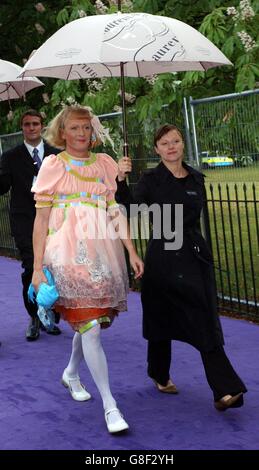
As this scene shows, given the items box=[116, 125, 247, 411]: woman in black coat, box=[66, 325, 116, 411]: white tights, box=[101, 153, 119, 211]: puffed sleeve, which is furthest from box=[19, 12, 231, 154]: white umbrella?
box=[66, 325, 116, 411]: white tights

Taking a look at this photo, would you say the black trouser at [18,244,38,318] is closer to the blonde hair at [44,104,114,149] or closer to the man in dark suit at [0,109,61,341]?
the man in dark suit at [0,109,61,341]

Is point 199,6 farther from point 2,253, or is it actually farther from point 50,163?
point 2,253

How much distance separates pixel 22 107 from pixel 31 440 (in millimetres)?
10251

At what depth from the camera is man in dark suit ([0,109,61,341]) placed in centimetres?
741

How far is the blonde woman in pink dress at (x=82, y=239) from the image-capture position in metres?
5.04

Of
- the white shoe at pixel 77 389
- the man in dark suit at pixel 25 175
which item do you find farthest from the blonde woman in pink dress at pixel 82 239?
the man in dark suit at pixel 25 175

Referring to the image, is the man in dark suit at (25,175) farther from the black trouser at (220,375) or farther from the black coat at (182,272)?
the black trouser at (220,375)

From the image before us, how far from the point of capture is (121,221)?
17.4 feet

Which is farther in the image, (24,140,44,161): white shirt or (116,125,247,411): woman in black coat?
(24,140,44,161): white shirt

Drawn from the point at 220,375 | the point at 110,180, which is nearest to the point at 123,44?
the point at 110,180

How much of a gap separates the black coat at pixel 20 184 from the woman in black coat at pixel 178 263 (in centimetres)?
240

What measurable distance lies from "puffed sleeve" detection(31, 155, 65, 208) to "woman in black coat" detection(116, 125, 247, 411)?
0.39 metres

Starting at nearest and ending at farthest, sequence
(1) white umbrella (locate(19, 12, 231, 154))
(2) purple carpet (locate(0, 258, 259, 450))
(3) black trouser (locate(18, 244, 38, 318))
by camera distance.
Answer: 1. (2) purple carpet (locate(0, 258, 259, 450))
2. (1) white umbrella (locate(19, 12, 231, 154))
3. (3) black trouser (locate(18, 244, 38, 318))

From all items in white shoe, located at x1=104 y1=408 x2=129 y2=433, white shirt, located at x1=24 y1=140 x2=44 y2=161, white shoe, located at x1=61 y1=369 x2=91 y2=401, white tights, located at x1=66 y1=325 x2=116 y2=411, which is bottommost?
white shoe, located at x1=104 y1=408 x2=129 y2=433
